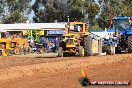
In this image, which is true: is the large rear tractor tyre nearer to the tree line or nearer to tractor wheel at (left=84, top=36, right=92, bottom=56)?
tractor wheel at (left=84, top=36, right=92, bottom=56)

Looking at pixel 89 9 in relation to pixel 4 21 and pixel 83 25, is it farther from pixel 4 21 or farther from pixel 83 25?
pixel 83 25

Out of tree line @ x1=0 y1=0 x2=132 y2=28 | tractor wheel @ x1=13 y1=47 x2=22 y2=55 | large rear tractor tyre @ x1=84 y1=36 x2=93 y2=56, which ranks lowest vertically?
tractor wheel @ x1=13 y1=47 x2=22 y2=55

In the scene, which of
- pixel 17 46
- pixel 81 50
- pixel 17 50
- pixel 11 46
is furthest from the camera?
pixel 17 46

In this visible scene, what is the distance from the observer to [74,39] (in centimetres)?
2988

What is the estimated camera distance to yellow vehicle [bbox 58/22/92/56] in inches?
1154

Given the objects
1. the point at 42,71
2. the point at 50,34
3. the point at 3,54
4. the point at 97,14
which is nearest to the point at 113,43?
the point at 3,54

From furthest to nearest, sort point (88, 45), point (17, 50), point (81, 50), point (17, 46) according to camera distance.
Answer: point (17, 46)
point (17, 50)
point (81, 50)
point (88, 45)

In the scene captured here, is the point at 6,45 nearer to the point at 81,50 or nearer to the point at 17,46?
the point at 17,46

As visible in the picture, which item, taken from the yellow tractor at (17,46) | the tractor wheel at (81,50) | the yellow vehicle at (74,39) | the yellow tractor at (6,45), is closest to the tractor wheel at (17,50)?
the yellow tractor at (17,46)

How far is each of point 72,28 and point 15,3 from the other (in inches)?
2982

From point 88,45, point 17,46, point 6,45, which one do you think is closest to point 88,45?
point 88,45

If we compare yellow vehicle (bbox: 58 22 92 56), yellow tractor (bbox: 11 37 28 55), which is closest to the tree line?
yellow tractor (bbox: 11 37 28 55)

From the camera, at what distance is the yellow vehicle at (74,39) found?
29.3 m

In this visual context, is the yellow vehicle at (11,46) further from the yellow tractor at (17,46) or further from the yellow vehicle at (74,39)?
the yellow vehicle at (74,39)
